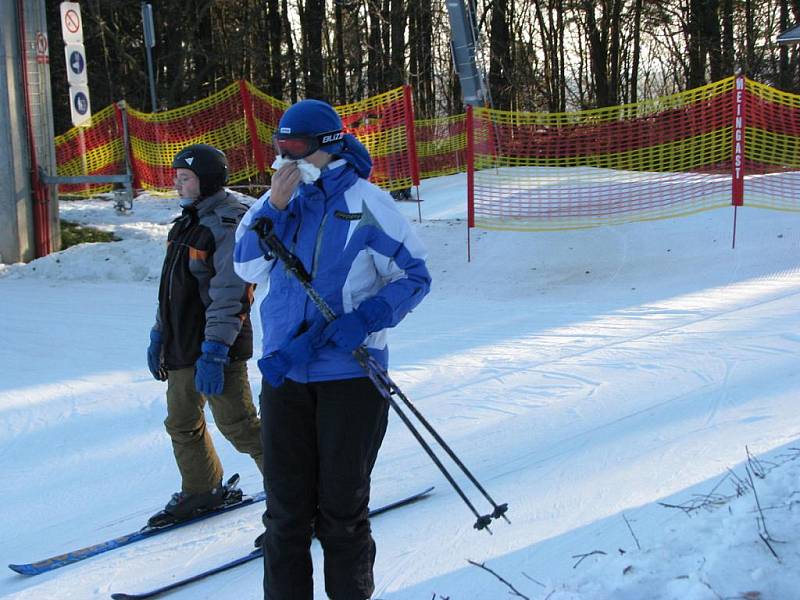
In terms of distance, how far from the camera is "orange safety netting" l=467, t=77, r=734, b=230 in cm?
1098

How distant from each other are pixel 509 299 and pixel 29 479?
551 centimetres

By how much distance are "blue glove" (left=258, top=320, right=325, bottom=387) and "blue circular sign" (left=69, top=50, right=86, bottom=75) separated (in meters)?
10.9

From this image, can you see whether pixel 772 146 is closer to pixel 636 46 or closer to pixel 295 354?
pixel 295 354

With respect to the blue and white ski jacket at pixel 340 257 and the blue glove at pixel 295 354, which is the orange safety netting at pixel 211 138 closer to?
the blue and white ski jacket at pixel 340 257

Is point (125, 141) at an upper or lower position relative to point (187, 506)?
upper

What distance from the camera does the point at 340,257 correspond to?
9.48ft

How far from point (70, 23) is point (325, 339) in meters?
11.5

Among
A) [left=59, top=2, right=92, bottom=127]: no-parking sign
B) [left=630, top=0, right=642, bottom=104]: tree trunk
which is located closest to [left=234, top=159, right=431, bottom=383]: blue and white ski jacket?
[left=59, top=2, right=92, bottom=127]: no-parking sign

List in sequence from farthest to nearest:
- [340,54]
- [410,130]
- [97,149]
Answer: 1. [340,54]
2. [97,149]
3. [410,130]

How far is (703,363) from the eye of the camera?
6.38 meters

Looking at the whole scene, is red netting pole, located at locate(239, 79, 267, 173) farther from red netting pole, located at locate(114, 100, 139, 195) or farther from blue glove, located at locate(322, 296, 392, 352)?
blue glove, located at locate(322, 296, 392, 352)

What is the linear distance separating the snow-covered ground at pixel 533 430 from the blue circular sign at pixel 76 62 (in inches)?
136

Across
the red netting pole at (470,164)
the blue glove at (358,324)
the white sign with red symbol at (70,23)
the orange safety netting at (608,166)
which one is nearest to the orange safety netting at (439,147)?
the orange safety netting at (608,166)

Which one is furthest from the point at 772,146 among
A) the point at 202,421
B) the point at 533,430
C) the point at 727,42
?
the point at 727,42
